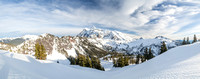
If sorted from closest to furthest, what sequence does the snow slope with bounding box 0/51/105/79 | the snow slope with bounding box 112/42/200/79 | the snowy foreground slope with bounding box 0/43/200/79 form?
1. the snow slope with bounding box 112/42/200/79
2. the snowy foreground slope with bounding box 0/43/200/79
3. the snow slope with bounding box 0/51/105/79

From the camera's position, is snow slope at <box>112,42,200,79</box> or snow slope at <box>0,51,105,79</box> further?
snow slope at <box>0,51,105,79</box>

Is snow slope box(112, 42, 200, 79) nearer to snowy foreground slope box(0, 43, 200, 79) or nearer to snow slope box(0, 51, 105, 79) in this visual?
snowy foreground slope box(0, 43, 200, 79)

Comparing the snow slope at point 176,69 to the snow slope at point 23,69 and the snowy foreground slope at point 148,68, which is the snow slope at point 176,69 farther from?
the snow slope at point 23,69

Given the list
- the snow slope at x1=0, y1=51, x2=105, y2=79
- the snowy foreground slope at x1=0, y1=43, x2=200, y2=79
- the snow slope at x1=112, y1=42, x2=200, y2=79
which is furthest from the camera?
the snow slope at x1=0, y1=51, x2=105, y2=79

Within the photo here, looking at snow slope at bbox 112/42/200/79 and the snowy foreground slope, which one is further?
the snowy foreground slope

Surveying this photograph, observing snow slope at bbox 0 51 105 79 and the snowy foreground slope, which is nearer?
the snowy foreground slope

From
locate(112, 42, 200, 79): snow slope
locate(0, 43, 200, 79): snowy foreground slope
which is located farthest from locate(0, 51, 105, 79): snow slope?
locate(112, 42, 200, 79): snow slope

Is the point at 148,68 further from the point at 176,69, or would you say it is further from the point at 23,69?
the point at 23,69

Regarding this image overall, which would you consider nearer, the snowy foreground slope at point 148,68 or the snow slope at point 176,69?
the snow slope at point 176,69

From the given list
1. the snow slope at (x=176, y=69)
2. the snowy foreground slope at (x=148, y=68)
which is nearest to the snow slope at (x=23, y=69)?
the snowy foreground slope at (x=148, y=68)

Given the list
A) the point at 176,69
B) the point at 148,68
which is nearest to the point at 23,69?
the point at 176,69

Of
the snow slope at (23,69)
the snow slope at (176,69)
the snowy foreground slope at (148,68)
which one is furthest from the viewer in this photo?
the snow slope at (23,69)

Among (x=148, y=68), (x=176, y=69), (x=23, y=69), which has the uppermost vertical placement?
(x=176, y=69)

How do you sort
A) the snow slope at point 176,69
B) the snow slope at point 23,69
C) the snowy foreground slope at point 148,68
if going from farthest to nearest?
the snow slope at point 23,69, the snowy foreground slope at point 148,68, the snow slope at point 176,69
